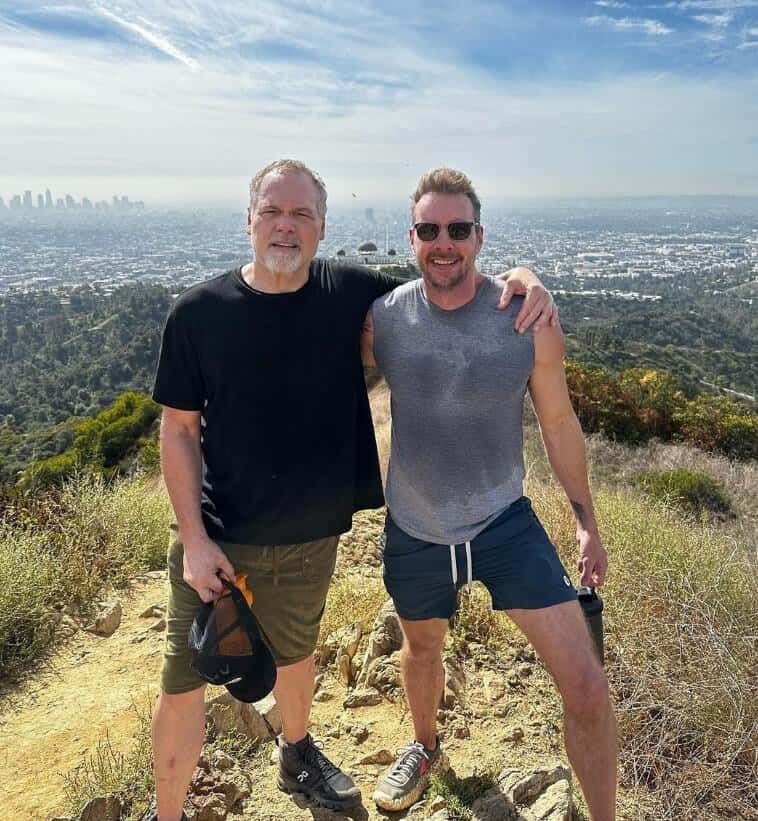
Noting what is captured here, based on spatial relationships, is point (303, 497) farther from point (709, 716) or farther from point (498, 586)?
point (709, 716)

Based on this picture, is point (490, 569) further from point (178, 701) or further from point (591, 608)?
point (178, 701)

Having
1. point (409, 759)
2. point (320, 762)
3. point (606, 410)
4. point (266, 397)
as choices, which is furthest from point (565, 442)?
point (606, 410)

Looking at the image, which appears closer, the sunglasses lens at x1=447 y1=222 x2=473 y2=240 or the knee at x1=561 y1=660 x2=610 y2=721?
the knee at x1=561 y1=660 x2=610 y2=721

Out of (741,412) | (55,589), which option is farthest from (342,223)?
(55,589)

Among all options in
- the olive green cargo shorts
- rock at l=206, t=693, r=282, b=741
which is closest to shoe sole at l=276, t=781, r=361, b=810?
rock at l=206, t=693, r=282, b=741

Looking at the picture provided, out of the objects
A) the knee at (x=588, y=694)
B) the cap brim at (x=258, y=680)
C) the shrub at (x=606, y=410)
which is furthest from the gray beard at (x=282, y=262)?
the shrub at (x=606, y=410)

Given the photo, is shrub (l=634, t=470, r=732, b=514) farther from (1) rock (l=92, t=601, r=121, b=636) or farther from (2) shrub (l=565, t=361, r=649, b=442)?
(1) rock (l=92, t=601, r=121, b=636)

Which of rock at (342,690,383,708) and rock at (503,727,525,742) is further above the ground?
rock at (503,727,525,742)
